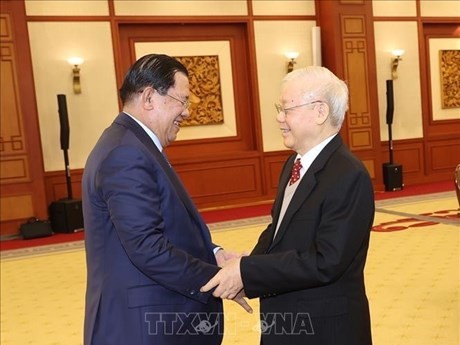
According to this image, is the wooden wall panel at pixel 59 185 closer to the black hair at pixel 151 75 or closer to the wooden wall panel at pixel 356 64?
the wooden wall panel at pixel 356 64

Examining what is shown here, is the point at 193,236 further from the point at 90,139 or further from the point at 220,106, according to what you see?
the point at 220,106

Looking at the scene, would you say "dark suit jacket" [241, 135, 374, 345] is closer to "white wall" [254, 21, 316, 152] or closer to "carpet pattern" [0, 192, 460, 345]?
"carpet pattern" [0, 192, 460, 345]

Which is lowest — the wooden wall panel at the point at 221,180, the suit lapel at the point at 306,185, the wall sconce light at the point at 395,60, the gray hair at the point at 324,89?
the wooden wall panel at the point at 221,180

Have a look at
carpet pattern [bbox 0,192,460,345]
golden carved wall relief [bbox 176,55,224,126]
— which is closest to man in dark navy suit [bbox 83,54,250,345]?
carpet pattern [bbox 0,192,460,345]

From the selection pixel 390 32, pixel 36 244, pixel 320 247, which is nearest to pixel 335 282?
pixel 320 247

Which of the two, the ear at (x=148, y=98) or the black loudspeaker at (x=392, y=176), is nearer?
the ear at (x=148, y=98)

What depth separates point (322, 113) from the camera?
1708 millimetres

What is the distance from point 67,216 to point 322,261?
6.78 m

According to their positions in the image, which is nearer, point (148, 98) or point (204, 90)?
point (148, 98)

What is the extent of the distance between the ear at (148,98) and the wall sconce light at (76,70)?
22.6 ft

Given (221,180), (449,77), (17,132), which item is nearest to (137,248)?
(17,132)

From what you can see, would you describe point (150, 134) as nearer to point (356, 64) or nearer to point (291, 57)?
point (291, 57)

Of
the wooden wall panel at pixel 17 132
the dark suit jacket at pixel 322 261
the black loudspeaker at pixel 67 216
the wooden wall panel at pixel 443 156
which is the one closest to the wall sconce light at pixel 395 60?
the wooden wall panel at pixel 443 156

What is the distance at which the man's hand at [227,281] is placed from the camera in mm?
1757
